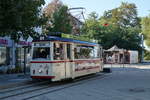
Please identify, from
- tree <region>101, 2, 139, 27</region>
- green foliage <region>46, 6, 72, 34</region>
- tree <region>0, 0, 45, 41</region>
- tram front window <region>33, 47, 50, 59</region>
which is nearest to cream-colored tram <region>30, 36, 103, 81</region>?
tram front window <region>33, 47, 50, 59</region>

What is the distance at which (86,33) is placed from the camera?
6322 cm

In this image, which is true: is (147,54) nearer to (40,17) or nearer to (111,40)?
(111,40)

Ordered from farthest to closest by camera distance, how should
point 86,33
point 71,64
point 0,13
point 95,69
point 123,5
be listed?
point 123,5 < point 86,33 < point 95,69 < point 71,64 < point 0,13

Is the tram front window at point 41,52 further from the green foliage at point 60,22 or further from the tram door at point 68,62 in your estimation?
the green foliage at point 60,22

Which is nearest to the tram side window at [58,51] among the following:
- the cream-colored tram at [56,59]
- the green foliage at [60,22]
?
the cream-colored tram at [56,59]

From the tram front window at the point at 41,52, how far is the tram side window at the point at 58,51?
0.47 m

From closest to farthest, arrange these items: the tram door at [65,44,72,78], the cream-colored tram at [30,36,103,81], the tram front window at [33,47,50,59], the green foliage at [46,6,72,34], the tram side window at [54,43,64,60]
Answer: the cream-colored tram at [30,36,103,81]
the tram front window at [33,47,50,59]
the tram side window at [54,43,64,60]
the tram door at [65,44,72,78]
the green foliage at [46,6,72,34]

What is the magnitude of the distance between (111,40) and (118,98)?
170ft

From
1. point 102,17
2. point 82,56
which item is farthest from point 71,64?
point 102,17

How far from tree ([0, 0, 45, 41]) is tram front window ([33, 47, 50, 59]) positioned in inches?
51.4

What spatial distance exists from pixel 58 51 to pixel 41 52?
100 cm

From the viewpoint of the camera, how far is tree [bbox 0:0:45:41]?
14.7 meters

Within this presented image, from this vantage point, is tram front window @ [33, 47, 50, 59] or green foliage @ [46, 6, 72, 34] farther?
green foliage @ [46, 6, 72, 34]

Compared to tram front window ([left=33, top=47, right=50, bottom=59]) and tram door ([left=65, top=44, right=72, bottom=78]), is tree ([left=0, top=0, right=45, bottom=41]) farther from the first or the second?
tram door ([left=65, top=44, right=72, bottom=78])
